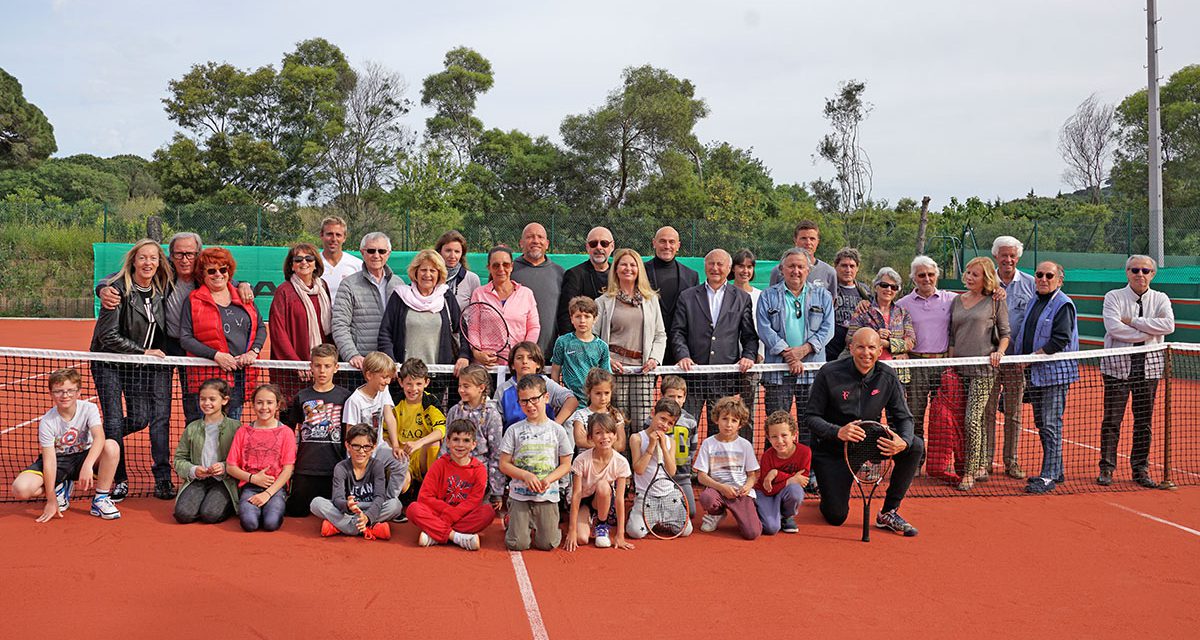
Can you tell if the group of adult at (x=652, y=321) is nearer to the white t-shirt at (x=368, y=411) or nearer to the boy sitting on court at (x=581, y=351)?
the boy sitting on court at (x=581, y=351)

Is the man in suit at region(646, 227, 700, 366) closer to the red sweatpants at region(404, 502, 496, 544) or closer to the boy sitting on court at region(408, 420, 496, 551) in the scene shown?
the boy sitting on court at region(408, 420, 496, 551)

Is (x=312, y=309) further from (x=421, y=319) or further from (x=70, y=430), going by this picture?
(x=70, y=430)

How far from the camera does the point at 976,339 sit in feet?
22.7

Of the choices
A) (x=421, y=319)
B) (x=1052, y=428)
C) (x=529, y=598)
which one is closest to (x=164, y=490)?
(x=421, y=319)

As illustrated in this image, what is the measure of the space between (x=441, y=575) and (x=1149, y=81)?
1953 cm

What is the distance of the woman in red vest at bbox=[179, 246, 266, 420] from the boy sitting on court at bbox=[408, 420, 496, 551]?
1746 mm

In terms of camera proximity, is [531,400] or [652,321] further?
[652,321]

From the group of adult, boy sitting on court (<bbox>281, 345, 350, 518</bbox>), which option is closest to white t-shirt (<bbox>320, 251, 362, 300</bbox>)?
the group of adult

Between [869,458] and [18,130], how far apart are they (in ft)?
141

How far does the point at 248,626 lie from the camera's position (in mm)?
4109

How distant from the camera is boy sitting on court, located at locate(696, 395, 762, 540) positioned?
5770mm

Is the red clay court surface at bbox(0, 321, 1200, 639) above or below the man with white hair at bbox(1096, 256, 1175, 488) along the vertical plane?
below

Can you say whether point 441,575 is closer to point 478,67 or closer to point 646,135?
point 646,135

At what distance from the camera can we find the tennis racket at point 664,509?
5.70 meters
